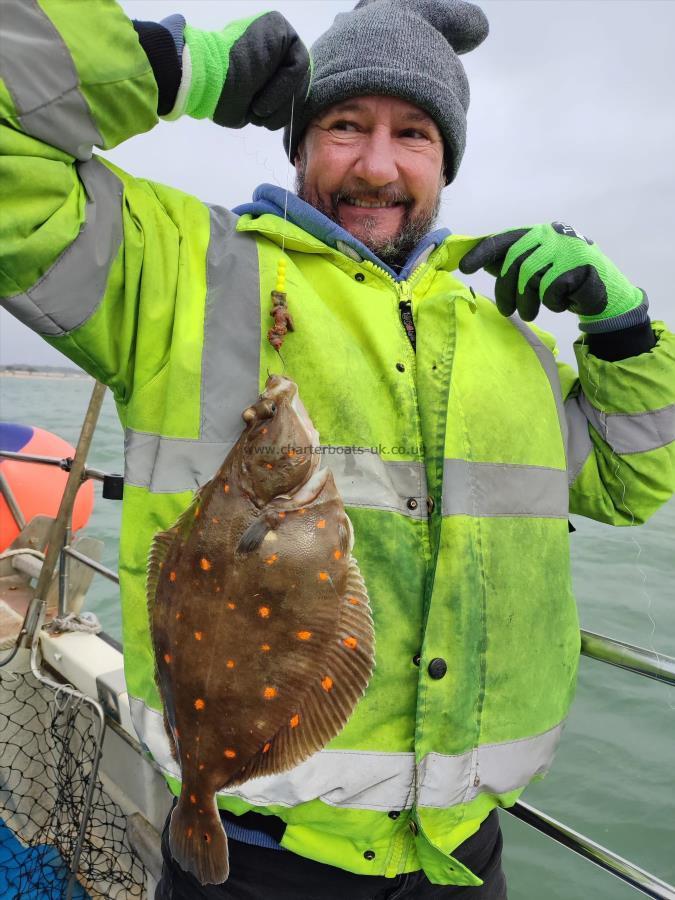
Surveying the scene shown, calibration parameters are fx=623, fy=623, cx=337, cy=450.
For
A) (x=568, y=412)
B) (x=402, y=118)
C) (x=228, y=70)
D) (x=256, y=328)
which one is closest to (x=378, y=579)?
(x=256, y=328)

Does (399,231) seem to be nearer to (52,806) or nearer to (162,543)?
(162,543)

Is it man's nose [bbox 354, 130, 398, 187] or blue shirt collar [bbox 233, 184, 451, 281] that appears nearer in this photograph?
blue shirt collar [bbox 233, 184, 451, 281]

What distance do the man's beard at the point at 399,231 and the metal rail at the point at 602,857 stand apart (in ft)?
6.33

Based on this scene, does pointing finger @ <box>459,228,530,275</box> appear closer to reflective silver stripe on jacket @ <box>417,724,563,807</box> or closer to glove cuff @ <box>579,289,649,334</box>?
glove cuff @ <box>579,289,649,334</box>

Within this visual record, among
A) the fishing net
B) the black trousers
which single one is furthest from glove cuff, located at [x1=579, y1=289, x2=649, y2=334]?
the fishing net

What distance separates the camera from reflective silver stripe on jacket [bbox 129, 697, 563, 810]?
1.56 meters

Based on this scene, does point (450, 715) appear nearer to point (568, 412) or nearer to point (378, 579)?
point (378, 579)

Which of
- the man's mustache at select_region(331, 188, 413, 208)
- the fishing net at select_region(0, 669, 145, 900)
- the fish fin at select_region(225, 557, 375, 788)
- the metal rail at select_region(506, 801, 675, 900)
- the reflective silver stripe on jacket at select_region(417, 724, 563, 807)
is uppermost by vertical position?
the man's mustache at select_region(331, 188, 413, 208)

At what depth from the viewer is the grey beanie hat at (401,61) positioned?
2156mm

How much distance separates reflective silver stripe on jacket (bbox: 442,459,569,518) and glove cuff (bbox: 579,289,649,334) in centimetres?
49

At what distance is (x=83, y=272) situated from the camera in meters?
1.48

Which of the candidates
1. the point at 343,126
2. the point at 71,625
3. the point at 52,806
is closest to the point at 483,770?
the point at 343,126

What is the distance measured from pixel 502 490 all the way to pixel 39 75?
152 cm

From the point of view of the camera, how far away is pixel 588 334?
6.97 feet
